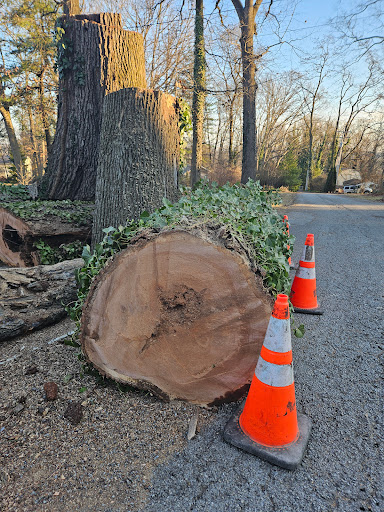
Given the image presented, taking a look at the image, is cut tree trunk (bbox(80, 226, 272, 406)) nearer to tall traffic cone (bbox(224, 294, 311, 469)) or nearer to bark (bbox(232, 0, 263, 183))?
tall traffic cone (bbox(224, 294, 311, 469))

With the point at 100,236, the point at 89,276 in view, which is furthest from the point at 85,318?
the point at 100,236

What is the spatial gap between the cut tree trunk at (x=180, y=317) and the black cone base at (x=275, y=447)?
0.26m

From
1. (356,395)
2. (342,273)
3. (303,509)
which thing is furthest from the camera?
(342,273)

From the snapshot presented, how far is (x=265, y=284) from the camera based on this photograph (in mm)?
1895

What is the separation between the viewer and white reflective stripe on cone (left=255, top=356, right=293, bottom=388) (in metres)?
1.66

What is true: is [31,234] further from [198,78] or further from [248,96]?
[198,78]

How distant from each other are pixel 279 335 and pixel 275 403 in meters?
0.38

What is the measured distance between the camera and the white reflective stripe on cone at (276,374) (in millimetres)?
1658

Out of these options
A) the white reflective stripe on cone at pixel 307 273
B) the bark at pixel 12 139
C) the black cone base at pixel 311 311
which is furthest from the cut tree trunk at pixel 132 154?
the bark at pixel 12 139

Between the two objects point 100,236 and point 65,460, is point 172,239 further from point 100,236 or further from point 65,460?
point 100,236

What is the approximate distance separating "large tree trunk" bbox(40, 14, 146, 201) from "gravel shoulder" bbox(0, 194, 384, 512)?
3.12 m

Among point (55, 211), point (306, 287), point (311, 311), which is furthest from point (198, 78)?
point (311, 311)

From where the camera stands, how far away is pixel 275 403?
1.65 m

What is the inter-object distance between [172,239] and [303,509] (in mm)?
1412
